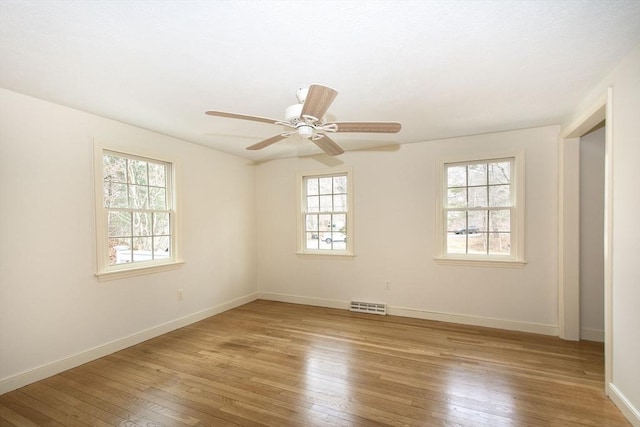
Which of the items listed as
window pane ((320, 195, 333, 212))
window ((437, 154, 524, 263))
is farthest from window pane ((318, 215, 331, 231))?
window ((437, 154, 524, 263))

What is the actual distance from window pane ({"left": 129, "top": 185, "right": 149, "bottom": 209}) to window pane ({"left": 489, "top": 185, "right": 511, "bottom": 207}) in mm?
4354

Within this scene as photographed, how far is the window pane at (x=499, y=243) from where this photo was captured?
3.82 metres

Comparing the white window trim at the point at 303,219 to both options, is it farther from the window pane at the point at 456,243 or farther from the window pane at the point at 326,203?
the window pane at the point at 456,243

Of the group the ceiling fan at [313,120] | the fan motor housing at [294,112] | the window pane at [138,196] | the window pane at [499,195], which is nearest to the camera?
the ceiling fan at [313,120]

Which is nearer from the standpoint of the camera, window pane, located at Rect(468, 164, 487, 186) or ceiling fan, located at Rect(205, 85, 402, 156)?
ceiling fan, located at Rect(205, 85, 402, 156)

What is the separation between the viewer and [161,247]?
12.6 feet

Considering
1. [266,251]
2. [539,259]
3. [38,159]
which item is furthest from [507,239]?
[38,159]

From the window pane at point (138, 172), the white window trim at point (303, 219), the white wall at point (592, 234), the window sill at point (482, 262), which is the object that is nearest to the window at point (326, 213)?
the white window trim at point (303, 219)

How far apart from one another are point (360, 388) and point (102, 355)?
2.66m

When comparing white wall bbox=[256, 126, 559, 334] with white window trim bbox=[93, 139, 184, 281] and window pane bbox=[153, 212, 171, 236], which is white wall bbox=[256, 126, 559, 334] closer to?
window pane bbox=[153, 212, 171, 236]

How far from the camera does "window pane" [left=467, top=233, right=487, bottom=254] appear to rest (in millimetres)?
3938

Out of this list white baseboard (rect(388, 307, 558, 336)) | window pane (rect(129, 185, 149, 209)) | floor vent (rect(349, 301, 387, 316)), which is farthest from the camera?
floor vent (rect(349, 301, 387, 316))

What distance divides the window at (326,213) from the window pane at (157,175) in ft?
6.70

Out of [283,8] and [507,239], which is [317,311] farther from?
[283,8]
